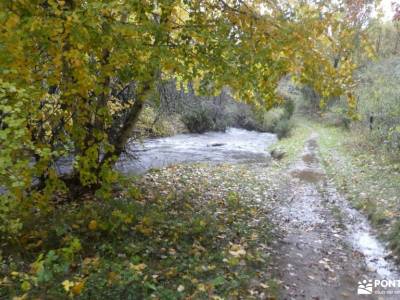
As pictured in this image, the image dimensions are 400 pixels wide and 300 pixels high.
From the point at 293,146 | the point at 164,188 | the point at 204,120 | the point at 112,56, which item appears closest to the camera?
the point at 112,56

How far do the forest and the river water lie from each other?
408 cm

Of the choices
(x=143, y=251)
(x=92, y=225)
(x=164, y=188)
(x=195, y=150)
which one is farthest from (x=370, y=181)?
(x=195, y=150)

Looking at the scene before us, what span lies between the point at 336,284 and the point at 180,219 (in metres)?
2.91

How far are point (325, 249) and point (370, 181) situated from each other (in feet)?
16.8

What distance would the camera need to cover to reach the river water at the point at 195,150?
557 inches

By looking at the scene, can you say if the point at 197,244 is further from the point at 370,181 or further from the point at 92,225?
the point at 370,181

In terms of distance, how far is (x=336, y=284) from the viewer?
511cm

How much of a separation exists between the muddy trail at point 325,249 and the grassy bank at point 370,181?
0.25 m

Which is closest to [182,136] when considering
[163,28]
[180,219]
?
[180,219]

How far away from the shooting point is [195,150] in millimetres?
19766

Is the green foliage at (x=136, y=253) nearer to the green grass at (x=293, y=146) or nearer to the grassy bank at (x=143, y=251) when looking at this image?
the grassy bank at (x=143, y=251)

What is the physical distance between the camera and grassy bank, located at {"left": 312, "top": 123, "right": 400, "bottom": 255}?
24.0ft

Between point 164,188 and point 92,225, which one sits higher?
point 92,225

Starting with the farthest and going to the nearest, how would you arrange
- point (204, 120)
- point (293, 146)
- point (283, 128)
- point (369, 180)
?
point (283, 128), point (204, 120), point (293, 146), point (369, 180)
